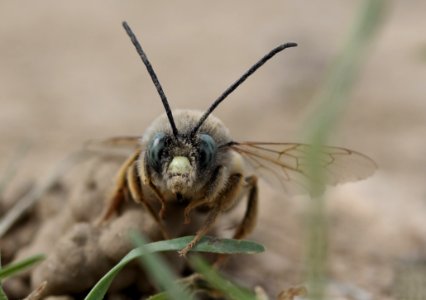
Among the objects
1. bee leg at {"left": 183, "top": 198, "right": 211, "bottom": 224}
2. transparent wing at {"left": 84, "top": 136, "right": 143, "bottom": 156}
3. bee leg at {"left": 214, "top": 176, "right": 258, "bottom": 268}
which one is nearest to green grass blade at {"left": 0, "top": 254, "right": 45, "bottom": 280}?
bee leg at {"left": 183, "top": 198, "right": 211, "bottom": 224}

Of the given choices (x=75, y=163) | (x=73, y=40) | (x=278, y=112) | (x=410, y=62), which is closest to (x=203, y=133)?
(x=75, y=163)

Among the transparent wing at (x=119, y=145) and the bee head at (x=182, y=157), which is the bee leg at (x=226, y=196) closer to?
the bee head at (x=182, y=157)

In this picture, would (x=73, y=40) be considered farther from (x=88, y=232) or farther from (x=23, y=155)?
(x=88, y=232)

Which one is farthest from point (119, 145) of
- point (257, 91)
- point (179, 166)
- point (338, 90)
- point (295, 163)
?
point (257, 91)

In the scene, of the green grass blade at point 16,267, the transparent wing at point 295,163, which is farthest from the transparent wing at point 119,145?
the green grass blade at point 16,267

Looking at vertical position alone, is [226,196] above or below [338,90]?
below

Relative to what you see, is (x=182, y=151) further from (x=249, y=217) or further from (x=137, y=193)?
(x=249, y=217)
